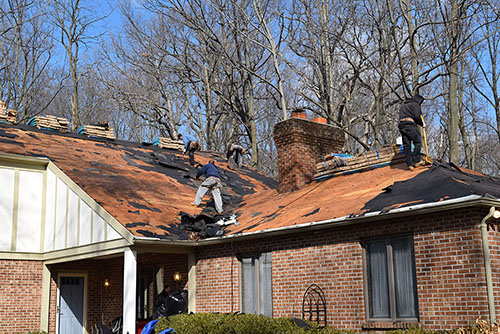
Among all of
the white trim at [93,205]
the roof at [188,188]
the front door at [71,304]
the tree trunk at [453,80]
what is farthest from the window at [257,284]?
the tree trunk at [453,80]

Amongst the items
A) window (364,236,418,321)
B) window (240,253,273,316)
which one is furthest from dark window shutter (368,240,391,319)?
window (240,253,273,316)

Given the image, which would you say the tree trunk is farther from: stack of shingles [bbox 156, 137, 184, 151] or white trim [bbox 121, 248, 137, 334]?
white trim [bbox 121, 248, 137, 334]

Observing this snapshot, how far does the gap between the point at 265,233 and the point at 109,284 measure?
6977 mm

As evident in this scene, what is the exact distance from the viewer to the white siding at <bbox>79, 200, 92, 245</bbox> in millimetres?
14352

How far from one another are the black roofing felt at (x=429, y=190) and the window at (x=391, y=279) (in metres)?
0.65

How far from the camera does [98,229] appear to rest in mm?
14016

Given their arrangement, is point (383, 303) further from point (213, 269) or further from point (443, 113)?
point (443, 113)

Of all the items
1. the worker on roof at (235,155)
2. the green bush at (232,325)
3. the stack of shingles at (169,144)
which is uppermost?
the stack of shingles at (169,144)

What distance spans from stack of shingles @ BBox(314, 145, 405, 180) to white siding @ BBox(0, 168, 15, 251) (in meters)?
8.37

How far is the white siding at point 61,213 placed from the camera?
51.1 ft

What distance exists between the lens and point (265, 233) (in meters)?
12.3

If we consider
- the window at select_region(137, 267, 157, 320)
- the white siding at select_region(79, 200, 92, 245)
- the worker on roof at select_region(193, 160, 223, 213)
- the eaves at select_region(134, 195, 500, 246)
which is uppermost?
the worker on roof at select_region(193, 160, 223, 213)

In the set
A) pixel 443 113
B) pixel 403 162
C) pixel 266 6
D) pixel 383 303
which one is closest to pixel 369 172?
pixel 403 162

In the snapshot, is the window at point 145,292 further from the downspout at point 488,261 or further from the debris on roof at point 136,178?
the downspout at point 488,261
